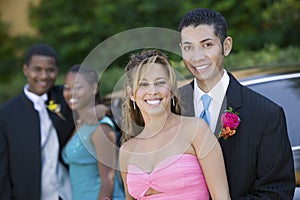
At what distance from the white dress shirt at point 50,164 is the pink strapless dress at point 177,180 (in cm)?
160

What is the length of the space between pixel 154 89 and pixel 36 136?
1.68 m

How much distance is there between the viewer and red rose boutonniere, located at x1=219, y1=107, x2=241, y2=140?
2.99 meters

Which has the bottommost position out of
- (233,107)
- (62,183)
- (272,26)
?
(62,183)

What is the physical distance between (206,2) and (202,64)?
22.4 feet

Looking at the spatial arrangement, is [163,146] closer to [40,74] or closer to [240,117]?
[240,117]

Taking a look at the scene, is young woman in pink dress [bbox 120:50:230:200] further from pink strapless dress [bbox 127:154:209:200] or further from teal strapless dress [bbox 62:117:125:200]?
teal strapless dress [bbox 62:117:125:200]

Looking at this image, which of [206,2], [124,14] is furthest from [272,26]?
[124,14]

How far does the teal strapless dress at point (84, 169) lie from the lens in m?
4.23

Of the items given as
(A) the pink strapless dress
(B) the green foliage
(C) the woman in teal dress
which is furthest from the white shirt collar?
(B) the green foliage

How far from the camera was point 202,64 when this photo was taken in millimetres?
3135

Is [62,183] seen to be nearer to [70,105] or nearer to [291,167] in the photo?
[70,105]

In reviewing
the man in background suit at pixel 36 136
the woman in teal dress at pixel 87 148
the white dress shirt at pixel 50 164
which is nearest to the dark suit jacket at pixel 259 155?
the woman in teal dress at pixel 87 148

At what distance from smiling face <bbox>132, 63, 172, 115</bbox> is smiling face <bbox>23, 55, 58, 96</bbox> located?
173cm

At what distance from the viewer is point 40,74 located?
463 cm
